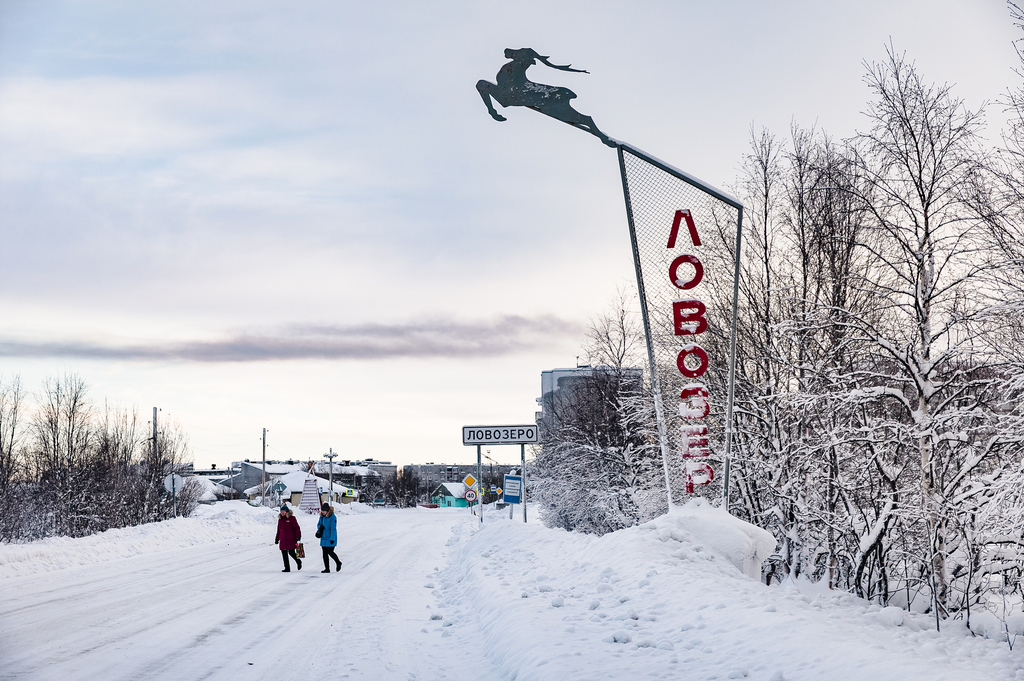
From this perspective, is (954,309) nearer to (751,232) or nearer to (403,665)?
(751,232)

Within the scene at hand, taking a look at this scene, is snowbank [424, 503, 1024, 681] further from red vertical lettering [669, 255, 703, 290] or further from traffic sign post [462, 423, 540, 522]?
traffic sign post [462, 423, 540, 522]

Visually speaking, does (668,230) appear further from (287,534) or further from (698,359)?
(287,534)

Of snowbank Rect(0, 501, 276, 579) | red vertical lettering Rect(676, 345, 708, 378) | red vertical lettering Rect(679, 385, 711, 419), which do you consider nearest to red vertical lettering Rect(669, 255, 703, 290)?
red vertical lettering Rect(676, 345, 708, 378)

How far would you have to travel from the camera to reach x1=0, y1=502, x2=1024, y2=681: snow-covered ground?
7.02m

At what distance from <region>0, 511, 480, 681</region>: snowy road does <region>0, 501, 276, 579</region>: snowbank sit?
3.57ft

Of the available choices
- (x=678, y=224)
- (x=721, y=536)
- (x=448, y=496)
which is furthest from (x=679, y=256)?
(x=448, y=496)

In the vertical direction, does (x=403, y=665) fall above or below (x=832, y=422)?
below

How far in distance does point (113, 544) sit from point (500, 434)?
12165 mm

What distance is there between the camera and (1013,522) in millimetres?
9836

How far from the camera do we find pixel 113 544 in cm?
2258

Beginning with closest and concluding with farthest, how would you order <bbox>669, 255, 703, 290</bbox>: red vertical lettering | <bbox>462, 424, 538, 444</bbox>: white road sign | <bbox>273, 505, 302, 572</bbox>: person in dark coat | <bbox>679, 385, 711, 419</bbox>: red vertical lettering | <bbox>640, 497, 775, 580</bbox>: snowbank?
<bbox>640, 497, 775, 580</bbox>: snowbank, <bbox>669, 255, 703, 290</bbox>: red vertical lettering, <bbox>679, 385, 711, 419</bbox>: red vertical lettering, <bbox>273, 505, 302, 572</bbox>: person in dark coat, <bbox>462, 424, 538, 444</bbox>: white road sign

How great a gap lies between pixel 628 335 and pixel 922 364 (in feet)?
77.6

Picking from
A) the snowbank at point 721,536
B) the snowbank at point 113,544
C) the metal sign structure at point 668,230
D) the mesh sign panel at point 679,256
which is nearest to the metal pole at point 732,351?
the metal sign structure at point 668,230

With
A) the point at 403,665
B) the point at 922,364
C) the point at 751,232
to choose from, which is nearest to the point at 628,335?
the point at 751,232
